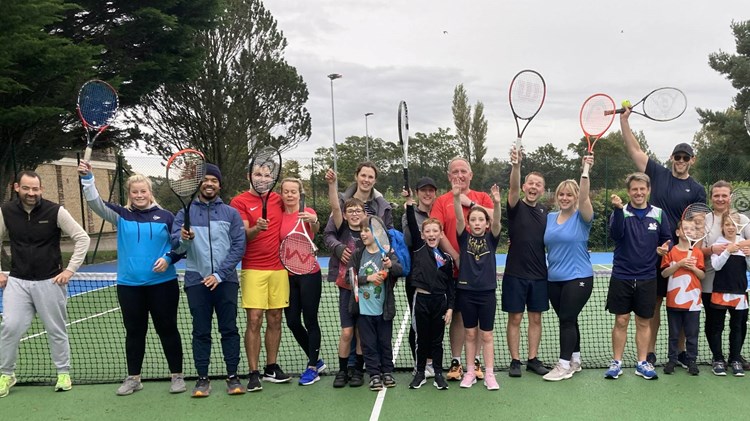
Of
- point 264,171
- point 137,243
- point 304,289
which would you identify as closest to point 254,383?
point 304,289

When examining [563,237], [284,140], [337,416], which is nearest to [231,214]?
[337,416]

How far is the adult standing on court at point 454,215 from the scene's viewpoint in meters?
4.22

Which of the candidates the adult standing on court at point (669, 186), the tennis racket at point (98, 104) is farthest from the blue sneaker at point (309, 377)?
the adult standing on court at point (669, 186)

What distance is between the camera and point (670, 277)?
4465 mm

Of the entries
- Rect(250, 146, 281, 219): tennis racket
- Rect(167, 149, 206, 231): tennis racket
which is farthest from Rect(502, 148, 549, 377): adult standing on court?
Rect(167, 149, 206, 231): tennis racket

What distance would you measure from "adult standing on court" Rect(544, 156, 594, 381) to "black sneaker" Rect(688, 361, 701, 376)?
1.03 m

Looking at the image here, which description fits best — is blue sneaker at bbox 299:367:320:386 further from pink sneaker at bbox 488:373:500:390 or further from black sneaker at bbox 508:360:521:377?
black sneaker at bbox 508:360:521:377

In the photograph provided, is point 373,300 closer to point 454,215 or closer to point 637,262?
point 454,215

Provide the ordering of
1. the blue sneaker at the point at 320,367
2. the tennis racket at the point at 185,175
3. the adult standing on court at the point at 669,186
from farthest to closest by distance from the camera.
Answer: the blue sneaker at the point at 320,367, the adult standing on court at the point at 669,186, the tennis racket at the point at 185,175

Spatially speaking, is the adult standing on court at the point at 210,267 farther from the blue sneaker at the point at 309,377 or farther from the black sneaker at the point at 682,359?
the black sneaker at the point at 682,359

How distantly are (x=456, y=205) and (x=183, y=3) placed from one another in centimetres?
1328

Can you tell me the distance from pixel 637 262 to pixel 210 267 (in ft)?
11.7

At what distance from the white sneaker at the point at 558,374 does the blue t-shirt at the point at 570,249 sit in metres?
0.77

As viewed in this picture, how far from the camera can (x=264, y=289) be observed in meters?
4.20
